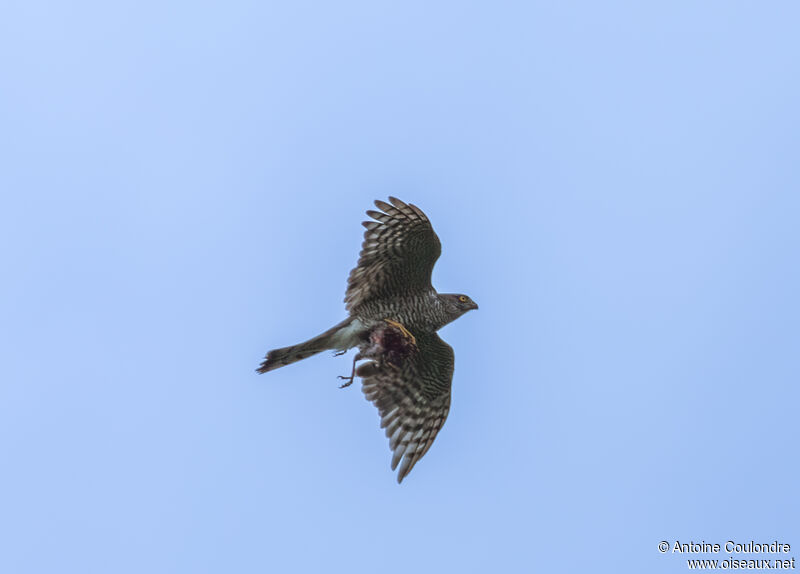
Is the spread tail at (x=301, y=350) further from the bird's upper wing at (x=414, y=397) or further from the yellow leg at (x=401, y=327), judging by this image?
the bird's upper wing at (x=414, y=397)

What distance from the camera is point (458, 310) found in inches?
552

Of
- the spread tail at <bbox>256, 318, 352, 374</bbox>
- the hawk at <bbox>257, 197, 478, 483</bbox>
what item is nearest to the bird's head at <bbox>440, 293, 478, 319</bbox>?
the hawk at <bbox>257, 197, 478, 483</bbox>

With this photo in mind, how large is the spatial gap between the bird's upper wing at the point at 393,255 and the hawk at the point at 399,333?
14mm

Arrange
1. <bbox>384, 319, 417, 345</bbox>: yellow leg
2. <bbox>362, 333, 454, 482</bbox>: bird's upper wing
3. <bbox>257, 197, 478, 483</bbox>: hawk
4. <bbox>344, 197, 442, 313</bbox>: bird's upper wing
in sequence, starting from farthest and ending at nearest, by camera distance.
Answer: <bbox>362, 333, 454, 482</bbox>: bird's upper wing < <bbox>384, 319, 417, 345</bbox>: yellow leg < <bbox>257, 197, 478, 483</bbox>: hawk < <bbox>344, 197, 442, 313</bbox>: bird's upper wing

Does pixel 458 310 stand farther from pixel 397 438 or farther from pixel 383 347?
pixel 397 438

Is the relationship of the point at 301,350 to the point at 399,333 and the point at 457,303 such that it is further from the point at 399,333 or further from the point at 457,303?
the point at 457,303

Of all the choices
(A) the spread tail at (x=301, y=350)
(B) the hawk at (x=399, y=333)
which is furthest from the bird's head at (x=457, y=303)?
(A) the spread tail at (x=301, y=350)

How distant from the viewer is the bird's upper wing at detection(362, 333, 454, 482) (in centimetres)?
1423

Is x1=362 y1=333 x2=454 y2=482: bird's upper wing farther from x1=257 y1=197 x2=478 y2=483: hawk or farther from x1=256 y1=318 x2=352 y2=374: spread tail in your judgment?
x1=256 y1=318 x2=352 y2=374: spread tail

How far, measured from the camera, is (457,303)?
45.9 feet

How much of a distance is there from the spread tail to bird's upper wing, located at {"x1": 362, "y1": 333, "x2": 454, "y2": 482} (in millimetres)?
1214

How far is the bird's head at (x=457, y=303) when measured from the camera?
45.7 ft

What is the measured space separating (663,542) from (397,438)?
15.0 ft

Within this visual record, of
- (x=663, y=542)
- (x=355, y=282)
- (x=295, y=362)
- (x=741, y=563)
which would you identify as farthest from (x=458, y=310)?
(x=741, y=563)
